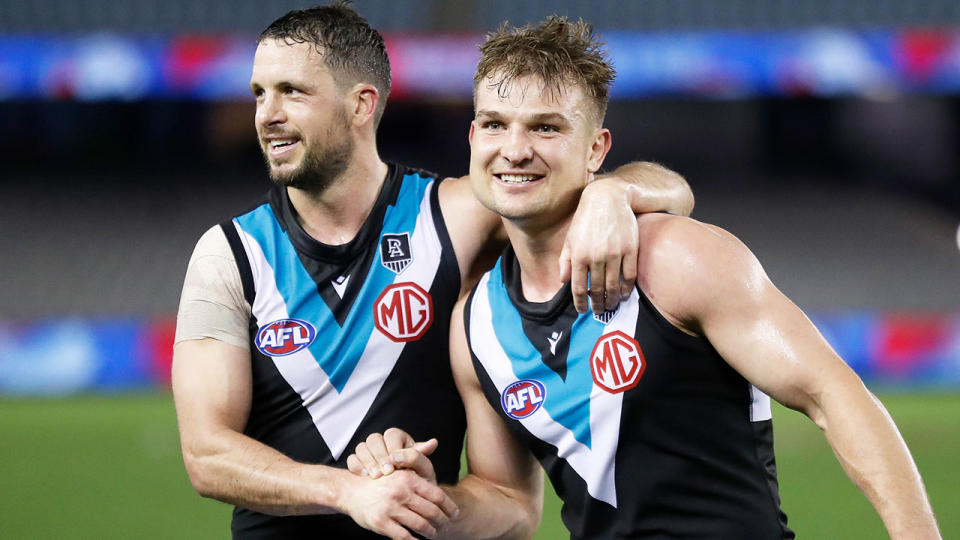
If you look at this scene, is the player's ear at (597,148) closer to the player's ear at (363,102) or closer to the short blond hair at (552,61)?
the short blond hair at (552,61)

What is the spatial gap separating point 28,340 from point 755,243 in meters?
9.16

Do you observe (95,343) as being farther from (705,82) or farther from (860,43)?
(860,43)

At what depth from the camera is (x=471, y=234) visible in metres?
Result: 3.52

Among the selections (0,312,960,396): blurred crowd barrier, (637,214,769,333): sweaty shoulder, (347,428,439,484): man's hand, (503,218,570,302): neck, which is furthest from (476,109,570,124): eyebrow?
(0,312,960,396): blurred crowd barrier

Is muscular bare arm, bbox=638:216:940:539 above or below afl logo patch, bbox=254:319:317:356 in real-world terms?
below

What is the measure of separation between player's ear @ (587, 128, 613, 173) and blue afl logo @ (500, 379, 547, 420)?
24.9 inches

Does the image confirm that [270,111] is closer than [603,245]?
No

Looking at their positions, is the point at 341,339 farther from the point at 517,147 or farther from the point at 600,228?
the point at 600,228

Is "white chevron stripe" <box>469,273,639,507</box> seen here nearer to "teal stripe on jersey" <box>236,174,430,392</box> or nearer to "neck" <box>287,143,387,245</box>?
"teal stripe on jersey" <box>236,174,430,392</box>

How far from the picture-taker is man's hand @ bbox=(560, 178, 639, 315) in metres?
2.77

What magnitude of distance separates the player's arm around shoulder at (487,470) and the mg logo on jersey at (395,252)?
275 millimetres

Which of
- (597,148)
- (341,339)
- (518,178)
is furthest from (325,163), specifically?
(597,148)

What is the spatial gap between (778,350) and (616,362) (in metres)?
0.46

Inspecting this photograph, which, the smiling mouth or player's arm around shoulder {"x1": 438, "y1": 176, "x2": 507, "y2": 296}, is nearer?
the smiling mouth
